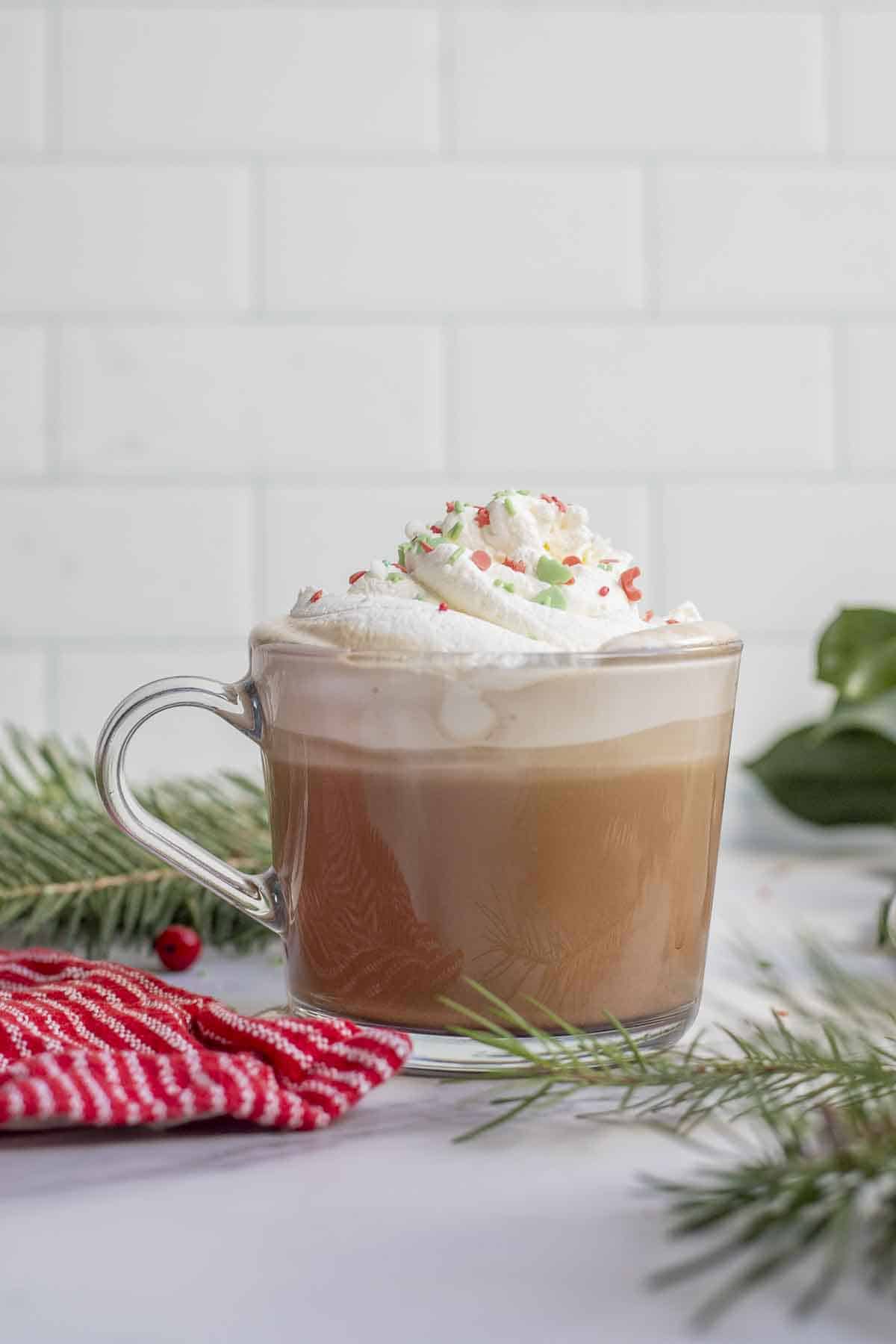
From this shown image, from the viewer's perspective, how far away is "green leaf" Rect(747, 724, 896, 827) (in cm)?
108

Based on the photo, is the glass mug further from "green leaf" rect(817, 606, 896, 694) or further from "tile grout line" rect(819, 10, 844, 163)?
"tile grout line" rect(819, 10, 844, 163)

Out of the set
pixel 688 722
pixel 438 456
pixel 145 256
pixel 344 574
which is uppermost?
pixel 145 256

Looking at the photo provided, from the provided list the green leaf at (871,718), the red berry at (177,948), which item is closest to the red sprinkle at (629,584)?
the red berry at (177,948)

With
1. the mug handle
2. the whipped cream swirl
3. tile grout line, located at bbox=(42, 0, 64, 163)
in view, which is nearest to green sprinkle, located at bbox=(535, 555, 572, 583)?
the whipped cream swirl

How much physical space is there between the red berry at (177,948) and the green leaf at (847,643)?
548mm

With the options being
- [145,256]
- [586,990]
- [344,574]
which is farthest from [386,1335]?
[145,256]

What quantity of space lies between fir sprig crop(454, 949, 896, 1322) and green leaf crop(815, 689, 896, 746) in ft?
1.54

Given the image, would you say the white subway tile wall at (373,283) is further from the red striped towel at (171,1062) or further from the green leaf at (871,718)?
the red striped towel at (171,1062)

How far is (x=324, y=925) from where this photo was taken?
52 centimetres

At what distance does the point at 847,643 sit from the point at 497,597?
0.60 m

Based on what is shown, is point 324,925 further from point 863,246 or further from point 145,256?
point 863,246

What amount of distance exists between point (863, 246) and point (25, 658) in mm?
828

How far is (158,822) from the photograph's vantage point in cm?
56

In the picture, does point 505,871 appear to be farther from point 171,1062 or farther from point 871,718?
→ point 871,718
